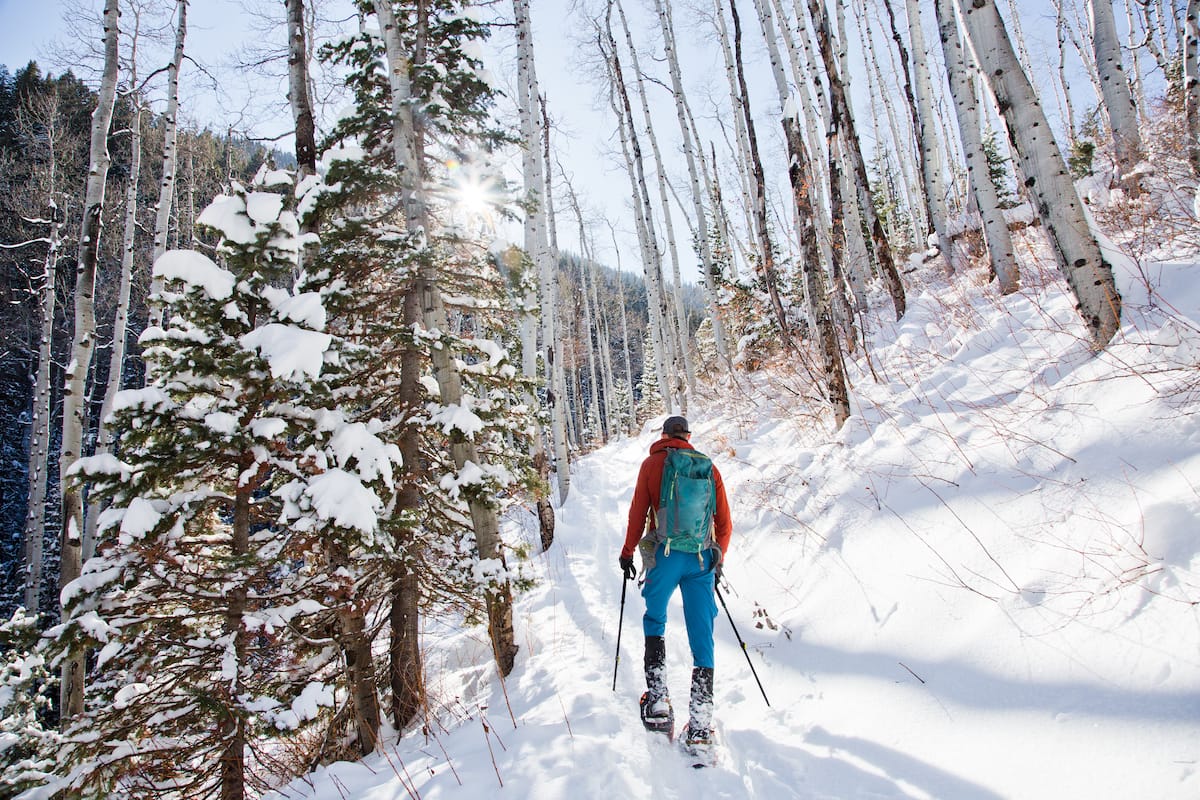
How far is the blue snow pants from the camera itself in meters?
3.31

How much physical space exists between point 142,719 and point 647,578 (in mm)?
3574

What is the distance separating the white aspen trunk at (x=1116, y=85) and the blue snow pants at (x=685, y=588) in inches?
399

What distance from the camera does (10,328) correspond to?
2036 cm

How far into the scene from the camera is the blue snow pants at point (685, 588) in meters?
3.31

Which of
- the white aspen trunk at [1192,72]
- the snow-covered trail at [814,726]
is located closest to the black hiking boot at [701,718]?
the snow-covered trail at [814,726]

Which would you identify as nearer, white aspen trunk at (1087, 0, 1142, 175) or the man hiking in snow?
the man hiking in snow

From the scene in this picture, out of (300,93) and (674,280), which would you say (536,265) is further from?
(674,280)

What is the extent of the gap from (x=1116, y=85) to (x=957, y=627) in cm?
1043

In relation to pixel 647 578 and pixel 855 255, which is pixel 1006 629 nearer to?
pixel 647 578

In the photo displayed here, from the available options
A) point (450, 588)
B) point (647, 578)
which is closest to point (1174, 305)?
point (647, 578)

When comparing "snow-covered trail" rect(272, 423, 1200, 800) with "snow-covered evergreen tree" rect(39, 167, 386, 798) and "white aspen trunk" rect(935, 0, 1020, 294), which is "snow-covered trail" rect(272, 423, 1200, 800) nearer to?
"snow-covered evergreen tree" rect(39, 167, 386, 798)

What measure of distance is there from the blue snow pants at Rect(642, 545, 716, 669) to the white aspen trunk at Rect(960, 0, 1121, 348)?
10.6ft

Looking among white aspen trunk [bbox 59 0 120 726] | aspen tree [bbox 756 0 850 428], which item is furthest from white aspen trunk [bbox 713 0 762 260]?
white aspen trunk [bbox 59 0 120 726]

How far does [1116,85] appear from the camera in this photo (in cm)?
818
